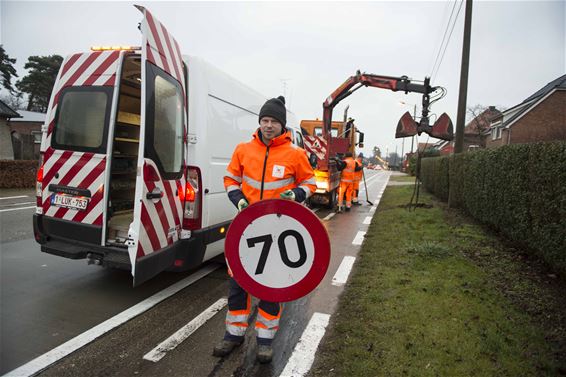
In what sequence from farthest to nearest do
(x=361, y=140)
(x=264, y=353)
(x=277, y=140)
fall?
(x=361, y=140) → (x=277, y=140) → (x=264, y=353)

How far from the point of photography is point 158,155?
3344 mm

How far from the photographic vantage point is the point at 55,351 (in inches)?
109

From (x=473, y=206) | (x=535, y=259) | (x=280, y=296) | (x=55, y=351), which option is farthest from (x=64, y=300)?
(x=473, y=206)

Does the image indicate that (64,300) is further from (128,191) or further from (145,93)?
(145,93)

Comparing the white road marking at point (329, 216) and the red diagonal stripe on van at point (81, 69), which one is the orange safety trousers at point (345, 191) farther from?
the red diagonal stripe on van at point (81, 69)

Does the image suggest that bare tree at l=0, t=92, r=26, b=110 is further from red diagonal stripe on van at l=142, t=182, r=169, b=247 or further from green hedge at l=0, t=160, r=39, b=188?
red diagonal stripe on van at l=142, t=182, r=169, b=247

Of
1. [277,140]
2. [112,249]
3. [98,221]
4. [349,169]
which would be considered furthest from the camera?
[349,169]

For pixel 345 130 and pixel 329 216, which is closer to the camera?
pixel 329 216

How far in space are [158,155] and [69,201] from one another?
1.37 meters

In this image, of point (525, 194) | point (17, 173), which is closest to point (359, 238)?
point (525, 194)

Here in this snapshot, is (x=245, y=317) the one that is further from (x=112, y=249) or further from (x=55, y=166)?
(x=55, y=166)

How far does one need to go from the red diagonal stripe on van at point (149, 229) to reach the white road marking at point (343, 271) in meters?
2.38

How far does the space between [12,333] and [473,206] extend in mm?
9003

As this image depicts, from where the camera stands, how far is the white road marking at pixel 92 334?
2.56m
